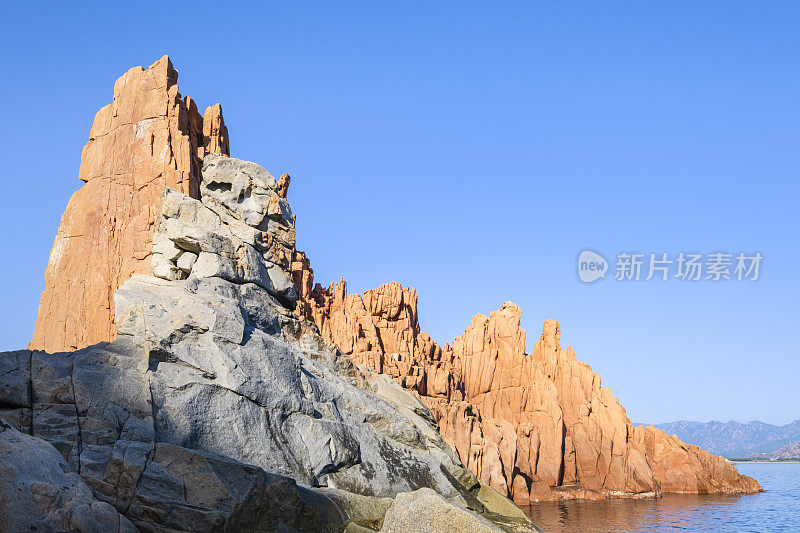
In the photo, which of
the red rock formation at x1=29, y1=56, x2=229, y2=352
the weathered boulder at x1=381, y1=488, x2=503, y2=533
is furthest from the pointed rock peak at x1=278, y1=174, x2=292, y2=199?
the weathered boulder at x1=381, y1=488, x2=503, y2=533

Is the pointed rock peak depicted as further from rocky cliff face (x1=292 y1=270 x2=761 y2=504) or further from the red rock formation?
rocky cliff face (x1=292 y1=270 x2=761 y2=504)

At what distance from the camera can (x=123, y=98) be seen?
133 ft

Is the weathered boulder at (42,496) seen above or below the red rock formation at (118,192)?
below

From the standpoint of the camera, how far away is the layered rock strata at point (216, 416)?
567 inches

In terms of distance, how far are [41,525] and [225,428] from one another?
7.50 m

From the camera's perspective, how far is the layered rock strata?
1439 centimetres

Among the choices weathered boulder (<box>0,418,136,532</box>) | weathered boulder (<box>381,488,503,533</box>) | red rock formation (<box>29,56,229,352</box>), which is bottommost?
weathered boulder (<box>381,488,503,533</box>)

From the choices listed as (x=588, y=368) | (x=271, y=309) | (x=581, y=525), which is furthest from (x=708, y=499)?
(x=271, y=309)

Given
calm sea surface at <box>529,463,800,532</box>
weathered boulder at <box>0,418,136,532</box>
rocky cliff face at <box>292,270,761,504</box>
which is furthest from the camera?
rocky cliff face at <box>292,270,761,504</box>

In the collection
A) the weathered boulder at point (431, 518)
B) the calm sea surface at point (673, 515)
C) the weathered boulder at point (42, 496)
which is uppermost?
the weathered boulder at point (42, 496)

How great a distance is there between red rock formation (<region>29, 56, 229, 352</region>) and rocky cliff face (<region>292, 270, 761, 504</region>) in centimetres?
3677

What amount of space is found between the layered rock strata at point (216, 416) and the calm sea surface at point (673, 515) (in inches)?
1389

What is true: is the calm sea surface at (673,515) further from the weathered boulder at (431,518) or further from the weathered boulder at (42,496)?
the weathered boulder at (42,496)

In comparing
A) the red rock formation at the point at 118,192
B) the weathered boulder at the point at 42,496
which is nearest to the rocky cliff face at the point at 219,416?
the weathered boulder at the point at 42,496
